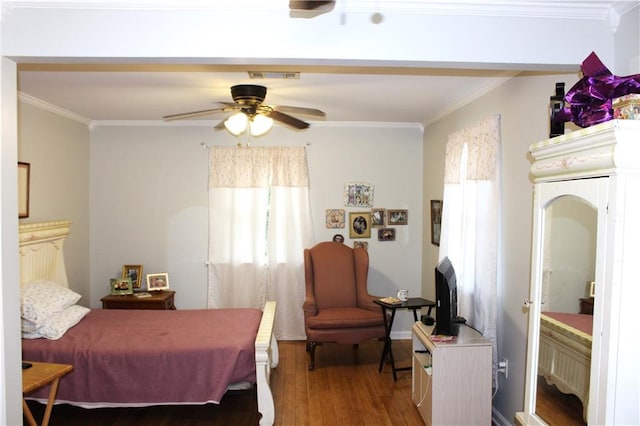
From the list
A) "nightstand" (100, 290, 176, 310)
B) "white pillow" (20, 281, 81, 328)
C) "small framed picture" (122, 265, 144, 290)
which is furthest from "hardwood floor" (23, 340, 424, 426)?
"small framed picture" (122, 265, 144, 290)

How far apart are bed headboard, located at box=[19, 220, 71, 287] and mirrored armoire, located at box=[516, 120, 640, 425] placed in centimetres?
388

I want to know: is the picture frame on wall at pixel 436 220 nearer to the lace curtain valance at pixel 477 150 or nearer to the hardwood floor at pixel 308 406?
the lace curtain valance at pixel 477 150

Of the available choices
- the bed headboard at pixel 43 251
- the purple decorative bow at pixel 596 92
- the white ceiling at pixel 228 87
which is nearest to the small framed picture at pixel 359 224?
the white ceiling at pixel 228 87

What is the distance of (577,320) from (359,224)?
3.73 metres

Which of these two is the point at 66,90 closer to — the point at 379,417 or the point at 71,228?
the point at 71,228

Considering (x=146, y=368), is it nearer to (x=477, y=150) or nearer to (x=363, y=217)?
(x=477, y=150)

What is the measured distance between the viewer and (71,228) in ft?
15.8

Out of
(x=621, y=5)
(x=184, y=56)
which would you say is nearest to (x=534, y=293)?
(x=621, y=5)

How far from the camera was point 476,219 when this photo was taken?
3.44 metres

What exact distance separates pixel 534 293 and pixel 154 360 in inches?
98.5

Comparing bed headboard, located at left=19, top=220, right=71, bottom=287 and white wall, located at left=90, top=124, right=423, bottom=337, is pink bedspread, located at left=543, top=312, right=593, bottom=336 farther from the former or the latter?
bed headboard, located at left=19, top=220, right=71, bottom=287

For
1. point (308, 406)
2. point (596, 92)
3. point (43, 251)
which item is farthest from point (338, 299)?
point (596, 92)

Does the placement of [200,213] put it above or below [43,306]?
above

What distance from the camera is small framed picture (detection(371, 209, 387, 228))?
539 centimetres
